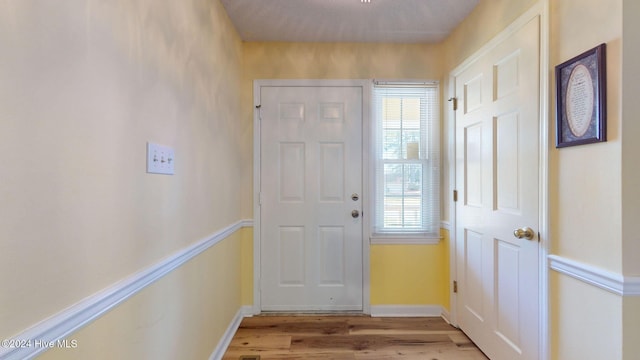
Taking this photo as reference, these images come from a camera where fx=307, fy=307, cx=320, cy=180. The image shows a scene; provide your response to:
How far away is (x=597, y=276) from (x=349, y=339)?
5.25ft

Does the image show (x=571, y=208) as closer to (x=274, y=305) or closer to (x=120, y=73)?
(x=120, y=73)

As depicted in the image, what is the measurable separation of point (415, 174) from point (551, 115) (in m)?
1.26

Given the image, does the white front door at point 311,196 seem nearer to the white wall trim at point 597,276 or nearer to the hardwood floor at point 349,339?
the hardwood floor at point 349,339

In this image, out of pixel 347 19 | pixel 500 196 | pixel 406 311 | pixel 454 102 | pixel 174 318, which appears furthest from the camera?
pixel 406 311

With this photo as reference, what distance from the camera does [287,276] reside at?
2.68 metres

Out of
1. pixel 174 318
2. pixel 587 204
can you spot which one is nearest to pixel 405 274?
pixel 587 204

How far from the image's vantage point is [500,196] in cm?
188

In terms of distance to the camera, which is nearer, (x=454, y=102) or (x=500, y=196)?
(x=500, y=196)

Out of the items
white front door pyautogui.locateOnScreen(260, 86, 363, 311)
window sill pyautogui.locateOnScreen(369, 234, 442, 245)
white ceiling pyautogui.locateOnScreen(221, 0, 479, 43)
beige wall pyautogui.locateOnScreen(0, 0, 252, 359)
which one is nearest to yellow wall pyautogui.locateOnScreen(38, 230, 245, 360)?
beige wall pyautogui.locateOnScreen(0, 0, 252, 359)

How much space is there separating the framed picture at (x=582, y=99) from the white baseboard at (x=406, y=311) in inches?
70.1

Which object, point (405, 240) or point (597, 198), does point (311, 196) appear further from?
point (597, 198)

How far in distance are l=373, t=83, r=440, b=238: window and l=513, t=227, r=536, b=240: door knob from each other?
102 cm

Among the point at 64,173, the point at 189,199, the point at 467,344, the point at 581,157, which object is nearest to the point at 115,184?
the point at 64,173

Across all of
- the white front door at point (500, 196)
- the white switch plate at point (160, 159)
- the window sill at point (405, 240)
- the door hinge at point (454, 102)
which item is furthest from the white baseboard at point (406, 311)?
the white switch plate at point (160, 159)
